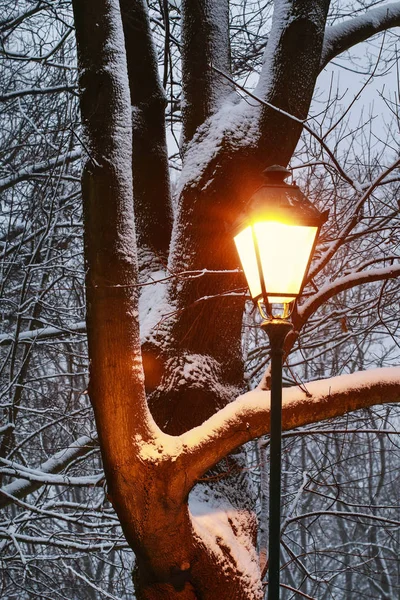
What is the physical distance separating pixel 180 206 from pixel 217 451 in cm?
141

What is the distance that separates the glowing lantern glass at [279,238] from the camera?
2.06 metres

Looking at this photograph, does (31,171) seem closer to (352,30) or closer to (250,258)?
(352,30)

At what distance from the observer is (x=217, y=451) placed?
2309 millimetres

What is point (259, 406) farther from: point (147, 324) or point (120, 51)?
point (120, 51)

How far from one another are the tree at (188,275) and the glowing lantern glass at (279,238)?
1.74 ft

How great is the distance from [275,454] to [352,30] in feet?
9.19

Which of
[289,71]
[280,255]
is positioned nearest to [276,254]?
[280,255]

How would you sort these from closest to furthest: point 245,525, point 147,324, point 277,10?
point 245,525 → point 147,324 → point 277,10

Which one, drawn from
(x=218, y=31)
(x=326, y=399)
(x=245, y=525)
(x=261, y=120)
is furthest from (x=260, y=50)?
(x=245, y=525)

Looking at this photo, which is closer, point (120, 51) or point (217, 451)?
point (217, 451)

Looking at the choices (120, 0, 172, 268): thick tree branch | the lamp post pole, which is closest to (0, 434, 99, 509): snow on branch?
(120, 0, 172, 268): thick tree branch

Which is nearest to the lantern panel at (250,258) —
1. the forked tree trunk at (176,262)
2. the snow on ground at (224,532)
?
the forked tree trunk at (176,262)

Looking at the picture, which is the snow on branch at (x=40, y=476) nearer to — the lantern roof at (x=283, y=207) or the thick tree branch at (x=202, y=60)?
the thick tree branch at (x=202, y=60)

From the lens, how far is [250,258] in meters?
2.18
